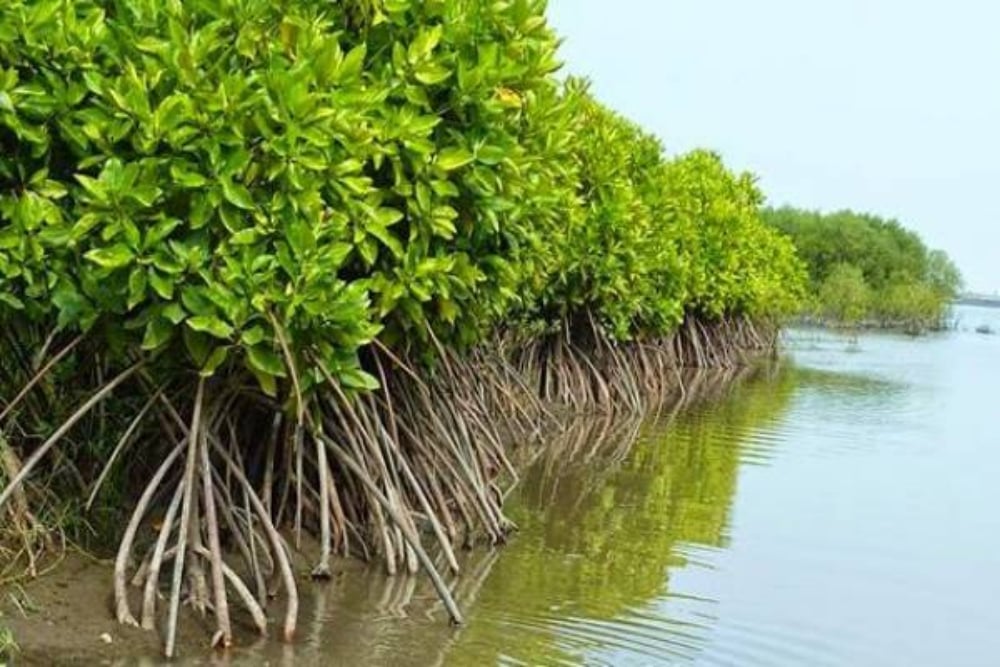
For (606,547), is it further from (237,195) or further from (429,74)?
(237,195)

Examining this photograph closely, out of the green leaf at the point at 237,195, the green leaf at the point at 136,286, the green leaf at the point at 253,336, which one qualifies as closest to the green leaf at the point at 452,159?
the green leaf at the point at 237,195

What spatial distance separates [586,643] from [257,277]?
2058mm

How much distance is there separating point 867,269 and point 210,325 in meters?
55.6

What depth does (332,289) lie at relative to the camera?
477 cm

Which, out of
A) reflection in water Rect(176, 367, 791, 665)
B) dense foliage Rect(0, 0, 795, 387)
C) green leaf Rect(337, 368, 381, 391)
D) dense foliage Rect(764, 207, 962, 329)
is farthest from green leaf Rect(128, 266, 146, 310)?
dense foliage Rect(764, 207, 962, 329)

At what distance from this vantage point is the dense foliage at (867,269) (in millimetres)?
48125

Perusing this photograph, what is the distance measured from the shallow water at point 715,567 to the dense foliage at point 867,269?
3482 centimetres

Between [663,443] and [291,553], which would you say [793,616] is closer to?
[291,553]

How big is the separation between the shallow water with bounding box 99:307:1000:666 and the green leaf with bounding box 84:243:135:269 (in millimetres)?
1456

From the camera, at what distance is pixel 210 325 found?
4582mm

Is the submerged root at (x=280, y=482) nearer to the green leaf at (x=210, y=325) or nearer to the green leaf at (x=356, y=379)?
the green leaf at (x=356, y=379)

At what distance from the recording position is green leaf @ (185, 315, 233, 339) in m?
4.55

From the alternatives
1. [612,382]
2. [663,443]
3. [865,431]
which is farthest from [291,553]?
[865,431]

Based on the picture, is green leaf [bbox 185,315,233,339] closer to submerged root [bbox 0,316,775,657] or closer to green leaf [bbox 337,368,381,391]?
submerged root [bbox 0,316,775,657]
